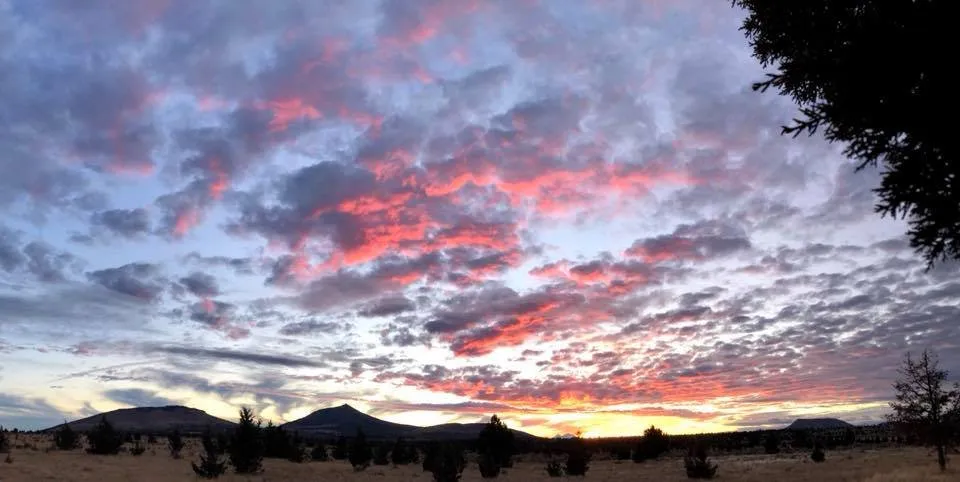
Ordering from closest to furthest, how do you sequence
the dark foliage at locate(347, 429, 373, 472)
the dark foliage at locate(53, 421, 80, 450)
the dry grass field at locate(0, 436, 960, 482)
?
the dry grass field at locate(0, 436, 960, 482) < the dark foliage at locate(53, 421, 80, 450) < the dark foliage at locate(347, 429, 373, 472)

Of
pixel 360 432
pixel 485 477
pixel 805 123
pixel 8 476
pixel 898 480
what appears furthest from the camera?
pixel 360 432

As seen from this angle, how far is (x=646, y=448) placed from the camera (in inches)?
2470

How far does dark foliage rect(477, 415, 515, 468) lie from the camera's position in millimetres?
52375

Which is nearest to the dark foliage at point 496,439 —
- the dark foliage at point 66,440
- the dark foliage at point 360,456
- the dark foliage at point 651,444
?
the dark foliage at point 360,456

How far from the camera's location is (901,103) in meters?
8.32

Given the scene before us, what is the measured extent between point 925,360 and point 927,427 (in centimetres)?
365

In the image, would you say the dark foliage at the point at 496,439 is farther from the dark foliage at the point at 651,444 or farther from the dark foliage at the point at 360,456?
the dark foliage at the point at 651,444

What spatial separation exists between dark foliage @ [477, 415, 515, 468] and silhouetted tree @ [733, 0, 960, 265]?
46.3 meters

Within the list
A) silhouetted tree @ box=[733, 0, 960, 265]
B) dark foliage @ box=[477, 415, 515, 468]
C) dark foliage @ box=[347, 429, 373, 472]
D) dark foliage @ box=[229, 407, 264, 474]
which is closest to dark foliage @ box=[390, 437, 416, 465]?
dark foliage @ box=[347, 429, 373, 472]

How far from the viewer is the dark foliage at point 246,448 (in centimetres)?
3688

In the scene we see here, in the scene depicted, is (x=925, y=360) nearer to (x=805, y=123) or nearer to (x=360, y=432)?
(x=805, y=123)

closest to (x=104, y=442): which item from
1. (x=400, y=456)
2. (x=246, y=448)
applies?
(x=246, y=448)

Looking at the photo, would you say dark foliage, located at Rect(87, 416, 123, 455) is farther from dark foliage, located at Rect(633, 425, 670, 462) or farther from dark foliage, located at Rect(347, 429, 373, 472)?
dark foliage, located at Rect(633, 425, 670, 462)

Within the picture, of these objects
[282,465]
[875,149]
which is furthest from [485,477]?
[875,149]
